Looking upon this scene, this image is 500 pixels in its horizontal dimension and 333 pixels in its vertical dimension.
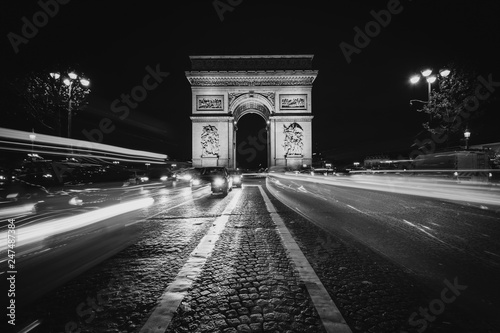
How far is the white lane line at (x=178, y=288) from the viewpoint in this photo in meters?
1.96

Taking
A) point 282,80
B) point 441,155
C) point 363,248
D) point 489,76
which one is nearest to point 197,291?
point 363,248

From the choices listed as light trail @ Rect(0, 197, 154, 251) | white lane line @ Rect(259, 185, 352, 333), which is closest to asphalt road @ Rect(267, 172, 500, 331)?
white lane line @ Rect(259, 185, 352, 333)

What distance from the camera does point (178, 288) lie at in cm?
256

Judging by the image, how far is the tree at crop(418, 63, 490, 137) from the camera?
1697 centimetres

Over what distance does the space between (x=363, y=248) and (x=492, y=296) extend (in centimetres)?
156

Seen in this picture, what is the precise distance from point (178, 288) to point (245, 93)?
122 feet

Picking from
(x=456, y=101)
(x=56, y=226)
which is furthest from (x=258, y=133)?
(x=56, y=226)

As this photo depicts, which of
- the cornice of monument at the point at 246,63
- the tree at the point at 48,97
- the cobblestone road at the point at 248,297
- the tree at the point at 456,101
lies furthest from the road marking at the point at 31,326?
the cornice of monument at the point at 246,63

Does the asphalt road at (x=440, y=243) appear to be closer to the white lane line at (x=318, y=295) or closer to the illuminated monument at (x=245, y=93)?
the white lane line at (x=318, y=295)

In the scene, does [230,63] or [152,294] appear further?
[230,63]

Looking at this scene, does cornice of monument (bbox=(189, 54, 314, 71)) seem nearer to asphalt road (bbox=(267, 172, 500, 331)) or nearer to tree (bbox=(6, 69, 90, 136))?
tree (bbox=(6, 69, 90, 136))

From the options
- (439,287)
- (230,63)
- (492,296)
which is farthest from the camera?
(230,63)

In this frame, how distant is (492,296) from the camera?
236cm

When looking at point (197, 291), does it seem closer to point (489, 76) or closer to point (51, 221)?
point (51, 221)
